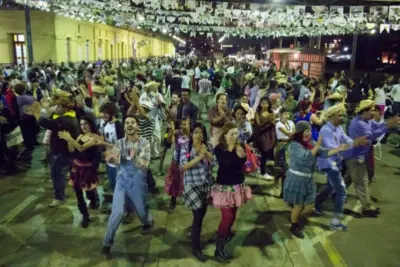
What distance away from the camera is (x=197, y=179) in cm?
447

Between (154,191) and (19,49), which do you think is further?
(19,49)

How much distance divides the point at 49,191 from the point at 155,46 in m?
59.6

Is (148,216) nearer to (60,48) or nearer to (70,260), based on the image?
(70,260)

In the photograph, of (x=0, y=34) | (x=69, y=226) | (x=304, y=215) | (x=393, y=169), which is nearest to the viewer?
(x=69, y=226)

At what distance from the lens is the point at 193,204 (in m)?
4.38

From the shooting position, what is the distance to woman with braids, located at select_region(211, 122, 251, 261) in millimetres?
4301

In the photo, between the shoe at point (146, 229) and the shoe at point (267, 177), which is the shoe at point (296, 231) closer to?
the shoe at point (146, 229)

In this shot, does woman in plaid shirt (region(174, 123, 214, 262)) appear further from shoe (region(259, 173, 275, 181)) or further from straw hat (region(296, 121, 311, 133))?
shoe (region(259, 173, 275, 181))

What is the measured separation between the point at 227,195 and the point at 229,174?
242 millimetres

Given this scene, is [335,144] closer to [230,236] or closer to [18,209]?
[230,236]

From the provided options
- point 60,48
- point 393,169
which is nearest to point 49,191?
point 393,169

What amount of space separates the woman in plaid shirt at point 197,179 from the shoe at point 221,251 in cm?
17

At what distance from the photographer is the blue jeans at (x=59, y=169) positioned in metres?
5.93

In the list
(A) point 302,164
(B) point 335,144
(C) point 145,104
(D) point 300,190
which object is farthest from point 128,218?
(B) point 335,144
